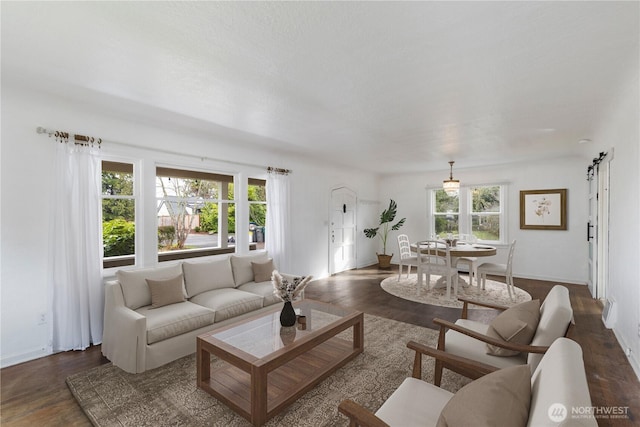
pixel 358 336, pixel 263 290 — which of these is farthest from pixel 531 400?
pixel 263 290

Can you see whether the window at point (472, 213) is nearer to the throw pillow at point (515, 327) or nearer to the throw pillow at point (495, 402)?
the throw pillow at point (515, 327)

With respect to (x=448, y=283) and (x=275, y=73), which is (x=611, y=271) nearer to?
(x=448, y=283)

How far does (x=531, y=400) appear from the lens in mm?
1146

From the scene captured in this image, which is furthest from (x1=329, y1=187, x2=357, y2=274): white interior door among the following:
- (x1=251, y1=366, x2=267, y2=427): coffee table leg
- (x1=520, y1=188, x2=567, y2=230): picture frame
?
(x1=251, y1=366, x2=267, y2=427): coffee table leg

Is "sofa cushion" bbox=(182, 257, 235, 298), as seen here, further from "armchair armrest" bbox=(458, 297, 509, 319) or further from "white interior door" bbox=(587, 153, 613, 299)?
"white interior door" bbox=(587, 153, 613, 299)

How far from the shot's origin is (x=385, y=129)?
158 inches

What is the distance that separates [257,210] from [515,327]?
13.6 feet

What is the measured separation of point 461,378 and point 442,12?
2.67 metres

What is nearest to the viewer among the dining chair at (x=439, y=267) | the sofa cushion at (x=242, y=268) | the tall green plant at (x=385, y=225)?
the sofa cushion at (x=242, y=268)

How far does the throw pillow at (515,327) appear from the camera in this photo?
1.88 metres

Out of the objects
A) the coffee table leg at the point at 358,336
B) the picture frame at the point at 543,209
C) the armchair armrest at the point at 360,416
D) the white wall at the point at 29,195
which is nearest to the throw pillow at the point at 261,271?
the coffee table leg at the point at 358,336

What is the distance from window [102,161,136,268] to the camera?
353 cm

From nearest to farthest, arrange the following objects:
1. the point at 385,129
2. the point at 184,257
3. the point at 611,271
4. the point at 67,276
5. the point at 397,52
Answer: the point at 397,52, the point at 67,276, the point at 611,271, the point at 385,129, the point at 184,257

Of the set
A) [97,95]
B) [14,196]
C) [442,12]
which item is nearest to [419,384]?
[442,12]
